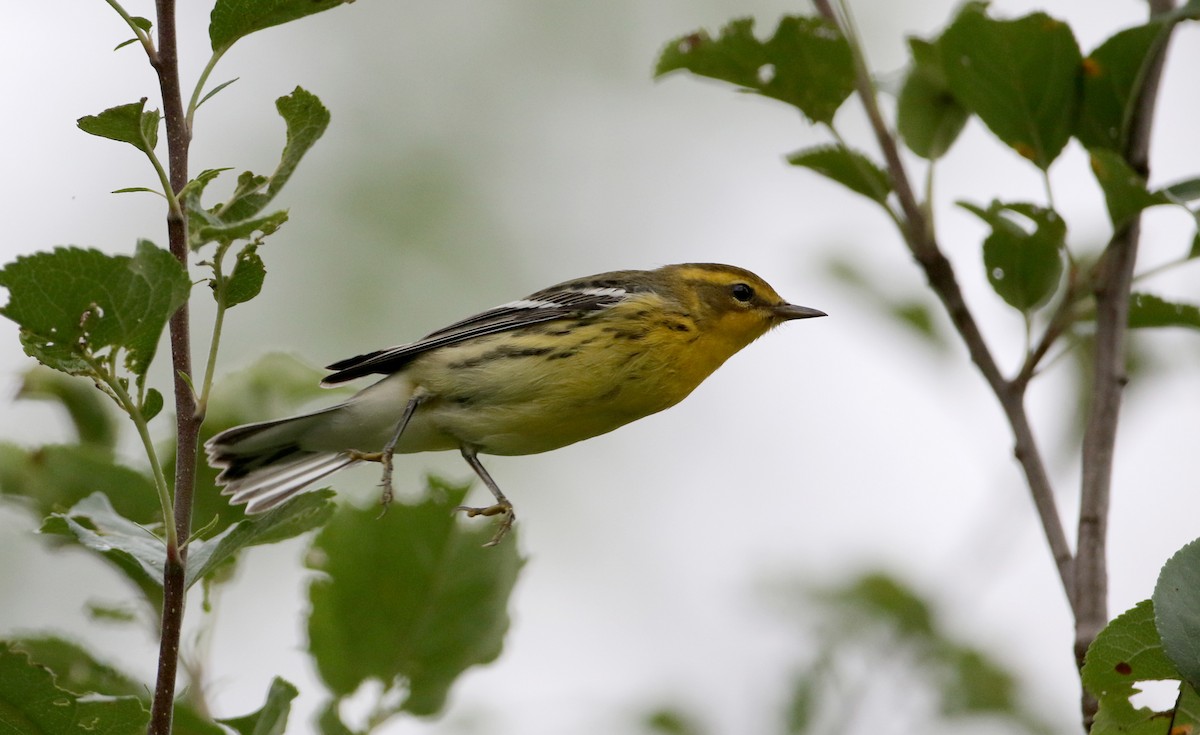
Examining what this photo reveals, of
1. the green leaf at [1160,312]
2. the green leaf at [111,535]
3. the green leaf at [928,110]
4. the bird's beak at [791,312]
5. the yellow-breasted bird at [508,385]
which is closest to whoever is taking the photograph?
the green leaf at [111,535]

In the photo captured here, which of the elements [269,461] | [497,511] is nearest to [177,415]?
[497,511]

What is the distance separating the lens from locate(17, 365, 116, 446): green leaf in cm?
371

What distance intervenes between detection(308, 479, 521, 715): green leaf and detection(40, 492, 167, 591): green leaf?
998 mm

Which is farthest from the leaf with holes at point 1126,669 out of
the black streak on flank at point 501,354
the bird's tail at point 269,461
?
the black streak on flank at point 501,354

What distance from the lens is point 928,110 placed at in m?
3.86

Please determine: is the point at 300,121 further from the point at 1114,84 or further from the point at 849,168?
the point at 1114,84

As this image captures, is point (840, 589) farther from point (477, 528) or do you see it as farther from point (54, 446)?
point (54, 446)

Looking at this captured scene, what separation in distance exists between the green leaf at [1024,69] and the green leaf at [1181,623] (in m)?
1.62

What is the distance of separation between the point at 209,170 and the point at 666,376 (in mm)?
2944

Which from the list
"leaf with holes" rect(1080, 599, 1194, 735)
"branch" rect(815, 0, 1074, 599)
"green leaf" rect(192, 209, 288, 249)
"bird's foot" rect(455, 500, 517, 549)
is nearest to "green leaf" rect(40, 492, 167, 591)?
"green leaf" rect(192, 209, 288, 249)

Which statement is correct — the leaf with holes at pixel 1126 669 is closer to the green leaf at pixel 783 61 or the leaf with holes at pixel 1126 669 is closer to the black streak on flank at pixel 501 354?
the green leaf at pixel 783 61

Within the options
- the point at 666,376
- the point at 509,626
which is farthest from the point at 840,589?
the point at 509,626

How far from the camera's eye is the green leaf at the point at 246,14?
97.0 inches

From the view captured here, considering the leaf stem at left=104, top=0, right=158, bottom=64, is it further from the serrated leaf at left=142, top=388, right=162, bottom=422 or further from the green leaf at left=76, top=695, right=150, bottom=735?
the green leaf at left=76, top=695, right=150, bottom=735
